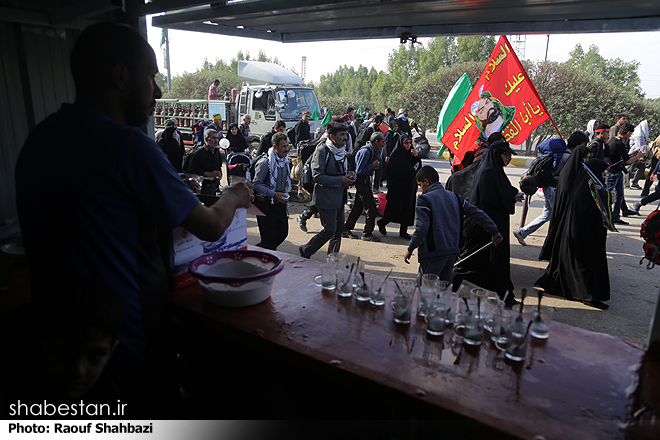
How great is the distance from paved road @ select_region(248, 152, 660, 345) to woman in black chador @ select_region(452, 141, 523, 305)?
67 centimetres

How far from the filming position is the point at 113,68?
1604 mm

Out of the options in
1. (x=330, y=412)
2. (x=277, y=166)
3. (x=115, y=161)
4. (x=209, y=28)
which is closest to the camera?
(x=115, y=161)

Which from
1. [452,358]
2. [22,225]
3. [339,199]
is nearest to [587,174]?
[339,199]

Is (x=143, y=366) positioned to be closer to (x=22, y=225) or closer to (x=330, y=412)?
(x=22, y=225)

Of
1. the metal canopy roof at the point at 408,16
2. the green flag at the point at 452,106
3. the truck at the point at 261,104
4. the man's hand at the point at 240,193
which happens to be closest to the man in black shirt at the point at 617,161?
the green flag at the point at 452,106

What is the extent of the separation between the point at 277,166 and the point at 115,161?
165 inches

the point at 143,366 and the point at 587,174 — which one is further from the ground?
the point at 587,174

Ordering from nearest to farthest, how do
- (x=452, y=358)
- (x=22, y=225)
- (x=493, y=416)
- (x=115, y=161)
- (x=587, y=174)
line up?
(x=493, y=416) < (x=115, y=161) < (x=22, y=225) < (x=452, y=358) < (x=587, y=174)

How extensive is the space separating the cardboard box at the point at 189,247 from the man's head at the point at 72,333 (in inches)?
30.0

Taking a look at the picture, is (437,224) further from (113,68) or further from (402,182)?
(402,182)

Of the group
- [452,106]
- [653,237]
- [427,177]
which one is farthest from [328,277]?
[452,106]

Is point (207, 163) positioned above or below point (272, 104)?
below

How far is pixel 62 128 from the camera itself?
155 centimetres

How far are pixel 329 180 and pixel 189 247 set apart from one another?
133 inches
